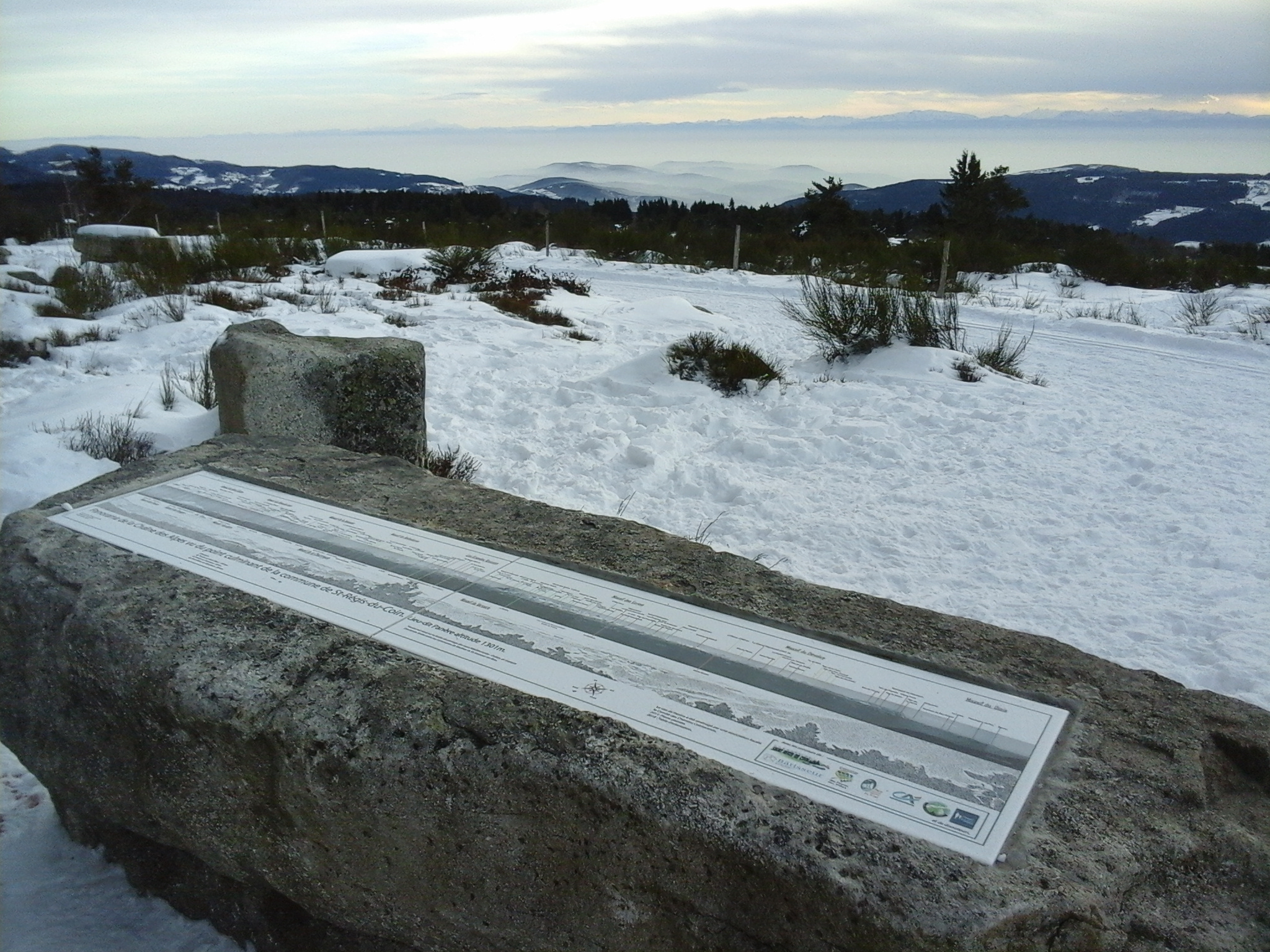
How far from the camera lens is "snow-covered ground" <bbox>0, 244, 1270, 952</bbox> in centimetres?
349

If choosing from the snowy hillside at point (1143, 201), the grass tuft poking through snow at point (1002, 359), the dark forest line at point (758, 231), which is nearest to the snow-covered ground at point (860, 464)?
the grass tuft poking through snow at point (1002, 359)

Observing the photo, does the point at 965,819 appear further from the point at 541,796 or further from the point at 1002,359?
the point at 1002,359

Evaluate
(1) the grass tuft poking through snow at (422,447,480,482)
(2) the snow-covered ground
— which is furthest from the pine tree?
(1) the grass tuft poking through snow at (422,447,480,482)

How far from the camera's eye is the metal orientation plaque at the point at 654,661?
1472 millimetres

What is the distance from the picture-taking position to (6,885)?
7.15ft

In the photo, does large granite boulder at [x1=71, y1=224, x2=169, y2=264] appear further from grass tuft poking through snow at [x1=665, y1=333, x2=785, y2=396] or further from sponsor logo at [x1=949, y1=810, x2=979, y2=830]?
sponsor logo at [x1=949, y1=810, x2=979, y2=830]

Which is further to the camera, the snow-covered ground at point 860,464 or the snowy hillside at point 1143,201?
the snowy hillside at point 1143,201

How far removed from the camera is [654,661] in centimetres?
178

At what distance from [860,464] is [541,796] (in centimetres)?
418

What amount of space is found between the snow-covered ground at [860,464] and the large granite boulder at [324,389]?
2.49ft

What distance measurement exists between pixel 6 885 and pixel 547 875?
1.61 metres

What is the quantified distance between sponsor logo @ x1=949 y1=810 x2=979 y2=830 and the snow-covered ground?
1.77m

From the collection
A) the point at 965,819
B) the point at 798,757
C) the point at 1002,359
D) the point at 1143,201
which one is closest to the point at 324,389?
the point at 798,757

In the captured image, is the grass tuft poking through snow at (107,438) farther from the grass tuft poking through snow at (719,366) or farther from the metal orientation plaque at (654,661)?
the grass tuft poking through snow at (719,366)
